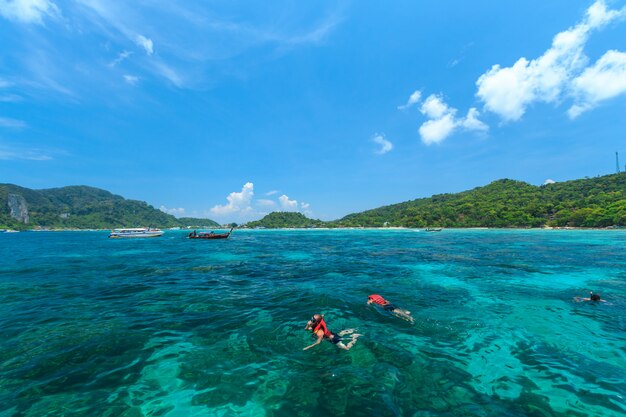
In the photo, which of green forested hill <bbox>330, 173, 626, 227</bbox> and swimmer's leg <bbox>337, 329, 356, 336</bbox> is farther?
green forested hill <bbox>330, 173, 626, 227</bbox>

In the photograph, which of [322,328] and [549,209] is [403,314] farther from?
[549,209]

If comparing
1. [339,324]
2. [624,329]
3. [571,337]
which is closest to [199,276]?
[339,324]

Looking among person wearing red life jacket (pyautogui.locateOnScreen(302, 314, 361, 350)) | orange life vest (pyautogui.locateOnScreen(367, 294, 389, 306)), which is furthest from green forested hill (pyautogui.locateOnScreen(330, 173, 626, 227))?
person wearing red life jacket (pyautogui.locateOnScreen(302, 314, 361, 350))

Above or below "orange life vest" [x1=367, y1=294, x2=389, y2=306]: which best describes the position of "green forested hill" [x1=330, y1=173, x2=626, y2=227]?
above

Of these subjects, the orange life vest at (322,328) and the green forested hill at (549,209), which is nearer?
the orange life vest at (322,328)

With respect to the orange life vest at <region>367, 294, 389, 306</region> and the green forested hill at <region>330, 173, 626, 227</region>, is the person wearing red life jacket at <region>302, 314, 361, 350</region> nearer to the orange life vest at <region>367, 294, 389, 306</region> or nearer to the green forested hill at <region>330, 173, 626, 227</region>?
the orange life vest at <region>367, 294, 389, 306</region>

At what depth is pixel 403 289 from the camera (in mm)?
18484

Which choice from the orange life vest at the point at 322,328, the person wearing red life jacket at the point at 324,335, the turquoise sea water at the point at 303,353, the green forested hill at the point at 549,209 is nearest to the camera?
the turquoise sea water at the point at 303,353

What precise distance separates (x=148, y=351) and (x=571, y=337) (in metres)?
16.7

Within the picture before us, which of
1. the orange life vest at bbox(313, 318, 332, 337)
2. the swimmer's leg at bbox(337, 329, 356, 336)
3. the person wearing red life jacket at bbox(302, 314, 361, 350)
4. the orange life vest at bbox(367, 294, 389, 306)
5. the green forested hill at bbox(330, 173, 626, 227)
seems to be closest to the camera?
the person wearing red life jacket at bbox(302, 314, 361, 350)

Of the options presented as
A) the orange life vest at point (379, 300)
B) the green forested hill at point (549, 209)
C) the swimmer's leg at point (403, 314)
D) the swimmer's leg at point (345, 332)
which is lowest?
the swimmer's leg at point (345, 332)

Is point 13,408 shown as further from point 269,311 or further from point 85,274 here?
point 85,274

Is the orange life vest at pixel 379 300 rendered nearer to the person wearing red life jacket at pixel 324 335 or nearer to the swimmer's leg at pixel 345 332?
the swimmer's leg at pixel 345 332

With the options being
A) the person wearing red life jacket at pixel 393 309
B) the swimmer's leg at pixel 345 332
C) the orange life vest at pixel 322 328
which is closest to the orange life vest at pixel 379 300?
the person wearing red life jacket at pixel 393 309
